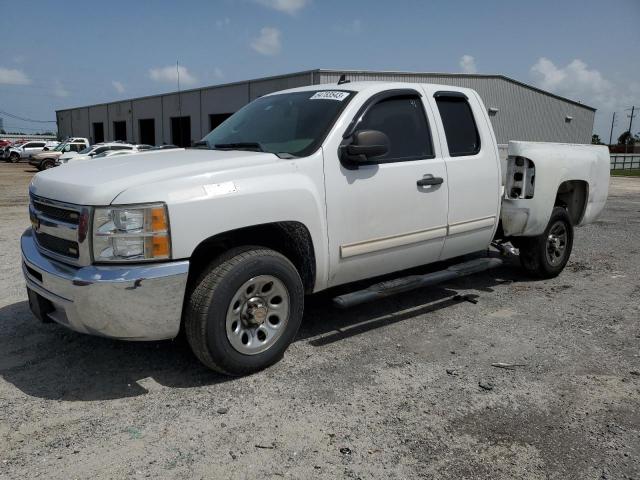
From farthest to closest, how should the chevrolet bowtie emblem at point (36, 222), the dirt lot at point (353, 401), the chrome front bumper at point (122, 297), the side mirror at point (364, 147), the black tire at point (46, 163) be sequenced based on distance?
the black tire at point (46, 163)
the side mirror at point (364, 147)
the chevrolet bowtie emblem at point (36, 222)
the chrome front bumper at point (122, 297)
the dirt lot at point (353, 401)

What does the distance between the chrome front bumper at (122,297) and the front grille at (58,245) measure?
0.30ft

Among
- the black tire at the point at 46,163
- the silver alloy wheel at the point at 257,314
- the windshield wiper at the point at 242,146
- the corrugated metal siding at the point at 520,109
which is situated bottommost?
the black tire at the point at 46,163

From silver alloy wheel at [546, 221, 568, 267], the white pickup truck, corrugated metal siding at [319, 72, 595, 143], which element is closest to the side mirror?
the white pickup truck

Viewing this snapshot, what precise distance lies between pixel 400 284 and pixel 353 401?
124cm

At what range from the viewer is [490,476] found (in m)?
2.60

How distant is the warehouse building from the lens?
93.6 ft

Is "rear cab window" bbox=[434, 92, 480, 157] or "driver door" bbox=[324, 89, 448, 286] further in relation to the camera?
"rear cab window" bbox=[434, 92, 480, 157]

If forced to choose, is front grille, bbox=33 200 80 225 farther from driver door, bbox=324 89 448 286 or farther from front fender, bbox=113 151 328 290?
driver door, bbox=324 89 448 286

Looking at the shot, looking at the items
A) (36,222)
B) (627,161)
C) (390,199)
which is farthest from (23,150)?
(627,161)

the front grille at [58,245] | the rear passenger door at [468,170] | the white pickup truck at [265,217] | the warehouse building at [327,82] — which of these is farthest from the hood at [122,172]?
the warehouse building at [327,82]

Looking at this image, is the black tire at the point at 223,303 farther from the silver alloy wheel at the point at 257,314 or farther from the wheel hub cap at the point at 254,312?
the wheel hub cap at the point at 254,312

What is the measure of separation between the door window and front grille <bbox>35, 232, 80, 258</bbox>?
7.09 ft

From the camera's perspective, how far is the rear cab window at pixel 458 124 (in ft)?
15.6

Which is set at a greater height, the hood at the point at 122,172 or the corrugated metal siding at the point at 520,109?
the corrugated metal siding at the point at 520,109
